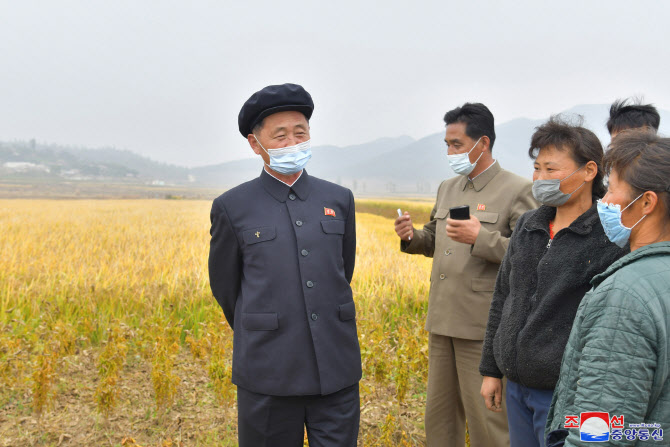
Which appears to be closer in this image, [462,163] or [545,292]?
[545,292]

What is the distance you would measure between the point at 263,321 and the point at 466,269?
1449 millimetres

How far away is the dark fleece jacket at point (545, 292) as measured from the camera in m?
2.11

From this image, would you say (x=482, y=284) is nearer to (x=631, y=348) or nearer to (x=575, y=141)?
(x=575, y=141)

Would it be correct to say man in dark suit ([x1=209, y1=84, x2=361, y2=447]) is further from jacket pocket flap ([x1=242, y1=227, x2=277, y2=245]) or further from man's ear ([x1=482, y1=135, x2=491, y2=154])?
man's ear ([x1=482, y1=135, x2=491, y2=154])

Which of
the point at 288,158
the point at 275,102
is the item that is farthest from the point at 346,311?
the point at 275,102

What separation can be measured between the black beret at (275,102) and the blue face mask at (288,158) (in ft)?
0.58

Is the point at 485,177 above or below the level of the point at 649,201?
above

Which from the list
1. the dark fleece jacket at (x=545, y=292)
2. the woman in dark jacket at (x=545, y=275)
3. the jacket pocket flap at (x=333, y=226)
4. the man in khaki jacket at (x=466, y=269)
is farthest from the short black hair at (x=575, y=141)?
the jacket pocket flap at (x=333, y=226)

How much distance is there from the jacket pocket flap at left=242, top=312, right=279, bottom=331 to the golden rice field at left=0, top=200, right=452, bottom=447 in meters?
1.60

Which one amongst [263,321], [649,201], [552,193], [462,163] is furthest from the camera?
[462,163]

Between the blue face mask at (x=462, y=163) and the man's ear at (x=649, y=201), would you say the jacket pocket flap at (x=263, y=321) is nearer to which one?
the man's ear at (x=649, y=201)

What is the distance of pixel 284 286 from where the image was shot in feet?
7.77

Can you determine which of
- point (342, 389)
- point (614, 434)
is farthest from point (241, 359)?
point (614, 434)

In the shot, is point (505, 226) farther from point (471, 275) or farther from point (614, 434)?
point (614, 434)
